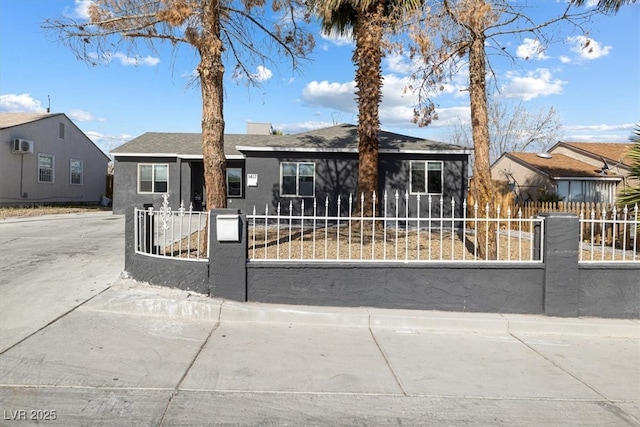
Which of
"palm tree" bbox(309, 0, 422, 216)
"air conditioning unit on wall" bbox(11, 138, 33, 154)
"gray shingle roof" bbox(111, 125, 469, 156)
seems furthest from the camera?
"air conditioning unit on wall" bbox(11, 138, 33, 154)

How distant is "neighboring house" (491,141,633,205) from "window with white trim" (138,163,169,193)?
18.3 meters

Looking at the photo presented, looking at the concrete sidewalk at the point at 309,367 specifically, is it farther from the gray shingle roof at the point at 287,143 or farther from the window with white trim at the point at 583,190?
the window with white trim at the point at 583,190

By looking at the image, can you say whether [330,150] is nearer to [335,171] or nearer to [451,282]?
[335,171]

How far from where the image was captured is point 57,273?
25.2 feet

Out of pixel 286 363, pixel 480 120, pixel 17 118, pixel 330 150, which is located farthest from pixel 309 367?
pixel 17 118

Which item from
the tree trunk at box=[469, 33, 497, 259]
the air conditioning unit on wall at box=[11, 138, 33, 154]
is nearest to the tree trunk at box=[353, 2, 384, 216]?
the tree trunk at box=[469, 33, 497, 259]

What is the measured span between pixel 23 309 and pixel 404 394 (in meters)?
5.00

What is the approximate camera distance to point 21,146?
22.6 meters

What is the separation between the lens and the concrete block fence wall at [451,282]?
20.9 ft

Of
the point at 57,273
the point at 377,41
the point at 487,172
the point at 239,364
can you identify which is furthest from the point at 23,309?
the point at 377,41

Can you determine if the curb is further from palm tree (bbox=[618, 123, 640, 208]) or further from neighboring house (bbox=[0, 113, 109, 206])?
neighboring house (bbox=[0, 113, 109, 206])

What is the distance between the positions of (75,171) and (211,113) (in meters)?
23.7

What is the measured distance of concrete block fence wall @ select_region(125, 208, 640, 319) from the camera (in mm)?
6363

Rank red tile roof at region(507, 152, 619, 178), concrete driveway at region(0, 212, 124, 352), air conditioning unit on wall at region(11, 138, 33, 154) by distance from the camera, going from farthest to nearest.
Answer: red tile roof at region(507, 152, 619, 178) < air conditioning unit on wall at region(11, 138, 33, 154) < concrete driveway at region(0, 212, 124, 352)
